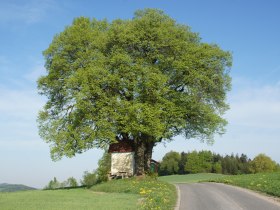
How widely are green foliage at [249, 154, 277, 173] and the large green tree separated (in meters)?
71.9

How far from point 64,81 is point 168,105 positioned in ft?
38.4

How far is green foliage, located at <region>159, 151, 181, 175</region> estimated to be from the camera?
12926cm

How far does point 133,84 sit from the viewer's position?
3881 centimetres

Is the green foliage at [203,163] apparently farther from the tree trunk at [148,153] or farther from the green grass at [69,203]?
the green grass at [69,203]

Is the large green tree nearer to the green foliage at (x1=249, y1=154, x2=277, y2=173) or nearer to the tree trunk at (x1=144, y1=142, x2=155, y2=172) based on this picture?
the tree trunk at (x1=144, y1=142, x2=155, y2=172)

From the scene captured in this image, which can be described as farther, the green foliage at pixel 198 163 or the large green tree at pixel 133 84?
the green foliage at pixel 198 163

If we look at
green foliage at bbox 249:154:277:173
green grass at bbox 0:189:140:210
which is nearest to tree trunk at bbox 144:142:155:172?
green grass at bbox 0:189:140:210

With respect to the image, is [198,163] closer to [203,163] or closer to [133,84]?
[203,163]

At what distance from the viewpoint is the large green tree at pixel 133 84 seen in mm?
38281

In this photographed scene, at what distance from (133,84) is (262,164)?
81.7 m

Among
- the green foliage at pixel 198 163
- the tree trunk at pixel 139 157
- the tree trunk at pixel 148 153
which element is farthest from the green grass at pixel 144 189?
the green foliage at pixel 198 163

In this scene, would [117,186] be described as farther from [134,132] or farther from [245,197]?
[245,197]

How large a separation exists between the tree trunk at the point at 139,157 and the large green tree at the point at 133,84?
0.36ft

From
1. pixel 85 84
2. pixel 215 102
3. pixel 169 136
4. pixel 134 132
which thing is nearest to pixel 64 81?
pixel 85 84
